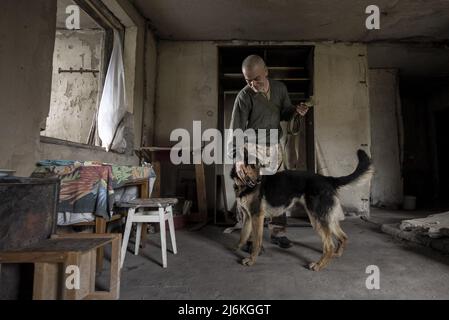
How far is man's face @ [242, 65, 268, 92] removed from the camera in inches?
89.6

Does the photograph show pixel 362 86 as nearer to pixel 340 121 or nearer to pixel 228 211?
pixel 340 121

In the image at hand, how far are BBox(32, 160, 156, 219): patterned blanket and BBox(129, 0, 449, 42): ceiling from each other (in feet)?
8.61

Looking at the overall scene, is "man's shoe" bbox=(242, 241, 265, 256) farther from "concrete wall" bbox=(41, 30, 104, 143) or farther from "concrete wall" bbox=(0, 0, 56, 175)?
"concrete wall" bbox=(41, 30, 104, 143)

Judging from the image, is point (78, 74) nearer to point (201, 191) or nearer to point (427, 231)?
point (201, 191)

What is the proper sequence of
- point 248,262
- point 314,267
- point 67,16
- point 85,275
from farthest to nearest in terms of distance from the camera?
point 67,16 < point 248,262 < point 314,267 < point 85,275

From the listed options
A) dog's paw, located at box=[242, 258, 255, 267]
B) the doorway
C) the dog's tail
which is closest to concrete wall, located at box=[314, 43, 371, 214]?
the doorway

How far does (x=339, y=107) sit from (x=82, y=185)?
396 cm

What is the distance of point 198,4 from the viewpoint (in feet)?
10.7

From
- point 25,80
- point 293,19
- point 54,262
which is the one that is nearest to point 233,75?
point 293,19

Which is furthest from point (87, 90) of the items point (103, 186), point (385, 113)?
point (385, 113)

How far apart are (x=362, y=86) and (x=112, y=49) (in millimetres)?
3829

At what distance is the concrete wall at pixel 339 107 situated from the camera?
4.11 m

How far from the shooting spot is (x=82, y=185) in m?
1.57

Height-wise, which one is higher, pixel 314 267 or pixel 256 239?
pixel 256 239
